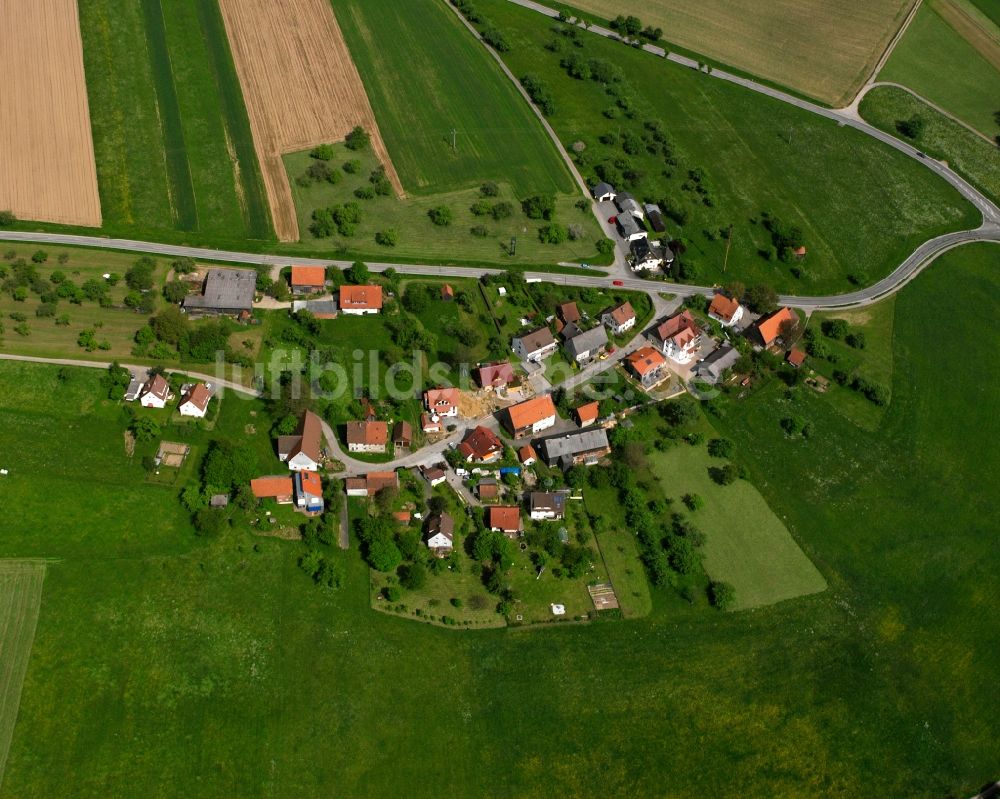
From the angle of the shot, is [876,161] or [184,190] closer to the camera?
[184,190]

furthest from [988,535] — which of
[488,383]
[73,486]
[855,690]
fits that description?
[73,486]

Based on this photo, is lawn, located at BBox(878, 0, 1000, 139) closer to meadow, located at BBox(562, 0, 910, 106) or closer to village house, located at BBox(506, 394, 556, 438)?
meadow, located at BBox(562, 0, 910, 106)

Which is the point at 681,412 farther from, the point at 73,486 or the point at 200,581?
the point at 73,486

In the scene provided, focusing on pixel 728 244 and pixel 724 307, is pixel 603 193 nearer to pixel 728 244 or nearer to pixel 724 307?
pixel 728 244

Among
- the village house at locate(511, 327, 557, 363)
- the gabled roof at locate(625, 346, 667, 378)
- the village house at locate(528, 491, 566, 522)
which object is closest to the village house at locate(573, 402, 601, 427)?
the gabled roof at locate(625, 346, 667, 378)

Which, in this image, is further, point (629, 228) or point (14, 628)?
point (629, 228)

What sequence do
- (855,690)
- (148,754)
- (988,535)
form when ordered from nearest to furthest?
1. (148,754)
2. (855,690)
3. (988,535)

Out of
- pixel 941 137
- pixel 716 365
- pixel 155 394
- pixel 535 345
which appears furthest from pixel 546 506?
pixel 941 137
